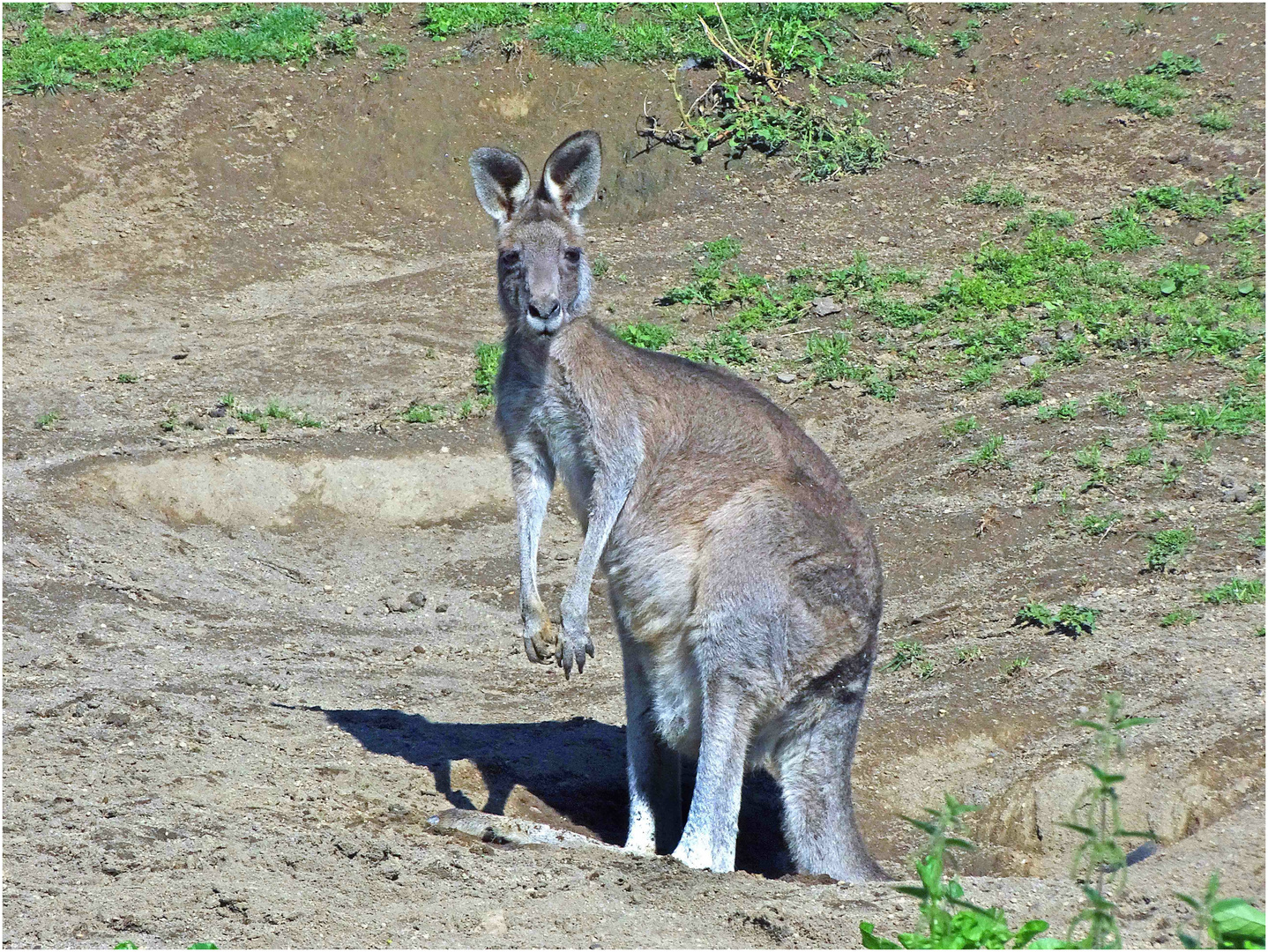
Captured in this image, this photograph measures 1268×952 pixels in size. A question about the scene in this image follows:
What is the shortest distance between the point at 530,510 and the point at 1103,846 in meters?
3.29

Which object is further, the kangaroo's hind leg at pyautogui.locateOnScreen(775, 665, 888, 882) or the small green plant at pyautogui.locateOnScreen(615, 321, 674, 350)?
the small green plant at pyautogui.locateOnScreen(615, 321, 674, 350)

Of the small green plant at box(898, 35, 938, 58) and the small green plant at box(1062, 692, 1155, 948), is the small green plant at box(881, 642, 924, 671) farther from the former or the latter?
the small green plant at box(898, 35, 938, 58)

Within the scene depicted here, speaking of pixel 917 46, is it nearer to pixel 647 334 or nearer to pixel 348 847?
pixel 647 334

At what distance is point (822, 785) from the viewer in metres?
4.89

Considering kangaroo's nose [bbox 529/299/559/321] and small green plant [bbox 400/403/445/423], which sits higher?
kangaroo's nose [bbox 529/299/559/321]

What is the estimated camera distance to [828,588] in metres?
4.81

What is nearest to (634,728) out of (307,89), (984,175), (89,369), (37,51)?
(89,369)

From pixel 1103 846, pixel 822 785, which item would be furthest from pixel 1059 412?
pixel 1103 846

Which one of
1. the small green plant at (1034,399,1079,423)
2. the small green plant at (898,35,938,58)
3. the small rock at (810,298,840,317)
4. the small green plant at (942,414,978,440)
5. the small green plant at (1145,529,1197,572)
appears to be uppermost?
the small green plant at (898,35,938,58)

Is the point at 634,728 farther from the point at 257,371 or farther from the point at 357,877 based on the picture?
the point at 257,371

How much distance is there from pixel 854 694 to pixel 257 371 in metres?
6.77

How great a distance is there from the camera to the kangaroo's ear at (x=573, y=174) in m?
5.24

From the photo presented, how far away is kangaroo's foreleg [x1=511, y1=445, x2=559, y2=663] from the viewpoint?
5289 millimetres

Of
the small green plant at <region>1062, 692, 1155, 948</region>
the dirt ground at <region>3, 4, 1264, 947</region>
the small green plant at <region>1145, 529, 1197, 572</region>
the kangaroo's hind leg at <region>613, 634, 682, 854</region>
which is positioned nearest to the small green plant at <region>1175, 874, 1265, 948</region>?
the small green plant at <region>1062, 692, 1155, 948</region>
